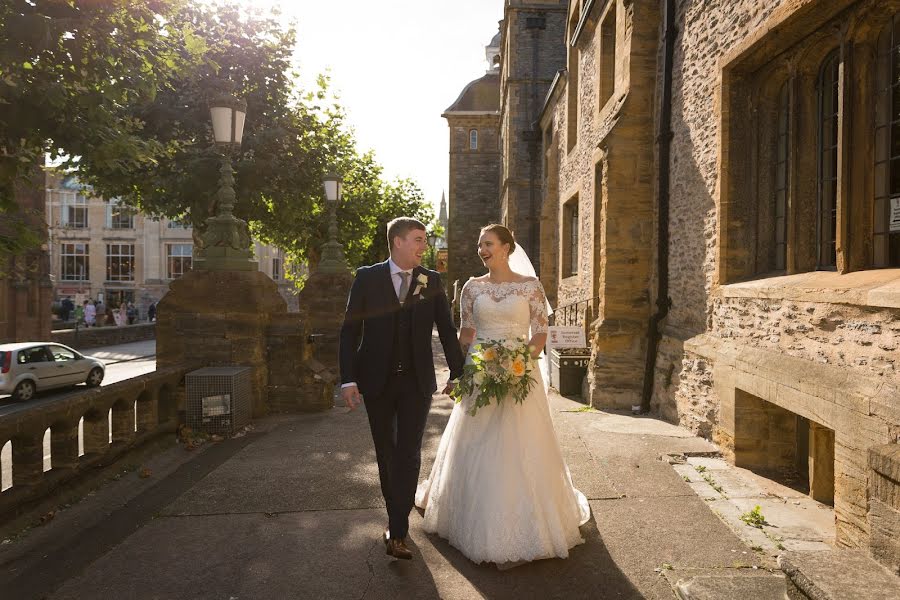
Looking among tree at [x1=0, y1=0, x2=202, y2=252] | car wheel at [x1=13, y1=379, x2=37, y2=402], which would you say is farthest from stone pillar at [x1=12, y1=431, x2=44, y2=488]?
car wheel at [x1=13, y1=379, x2=37, y2=402]

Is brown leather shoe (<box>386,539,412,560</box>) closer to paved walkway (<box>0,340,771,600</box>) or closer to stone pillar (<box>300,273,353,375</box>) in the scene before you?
paved walkway (<box>0,340,771,600</box>)

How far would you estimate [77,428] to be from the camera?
5168 mm

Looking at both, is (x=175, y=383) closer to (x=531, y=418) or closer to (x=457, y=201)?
(x=531, y=418)

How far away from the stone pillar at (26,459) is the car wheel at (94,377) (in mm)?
12204

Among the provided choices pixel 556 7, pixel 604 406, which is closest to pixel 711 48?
pixel 604 406

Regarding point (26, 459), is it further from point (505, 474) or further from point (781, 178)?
point (781, 178)

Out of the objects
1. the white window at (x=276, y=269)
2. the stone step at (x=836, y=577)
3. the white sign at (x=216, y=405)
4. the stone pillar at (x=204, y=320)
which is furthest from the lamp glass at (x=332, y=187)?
the white window at (x=276, y=269)

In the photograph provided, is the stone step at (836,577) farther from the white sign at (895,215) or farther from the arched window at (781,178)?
the arched window at (781,178)

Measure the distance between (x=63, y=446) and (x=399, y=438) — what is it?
3.07m

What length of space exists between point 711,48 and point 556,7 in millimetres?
20403

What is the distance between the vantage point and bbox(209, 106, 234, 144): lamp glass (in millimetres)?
7727

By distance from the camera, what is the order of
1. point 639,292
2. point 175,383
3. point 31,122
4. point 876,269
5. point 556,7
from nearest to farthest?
point 876,269
point 31,122
point 175,383
point 639,292
point 556,7

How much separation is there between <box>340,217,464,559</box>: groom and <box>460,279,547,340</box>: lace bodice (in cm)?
54

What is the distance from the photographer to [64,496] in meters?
4.93
